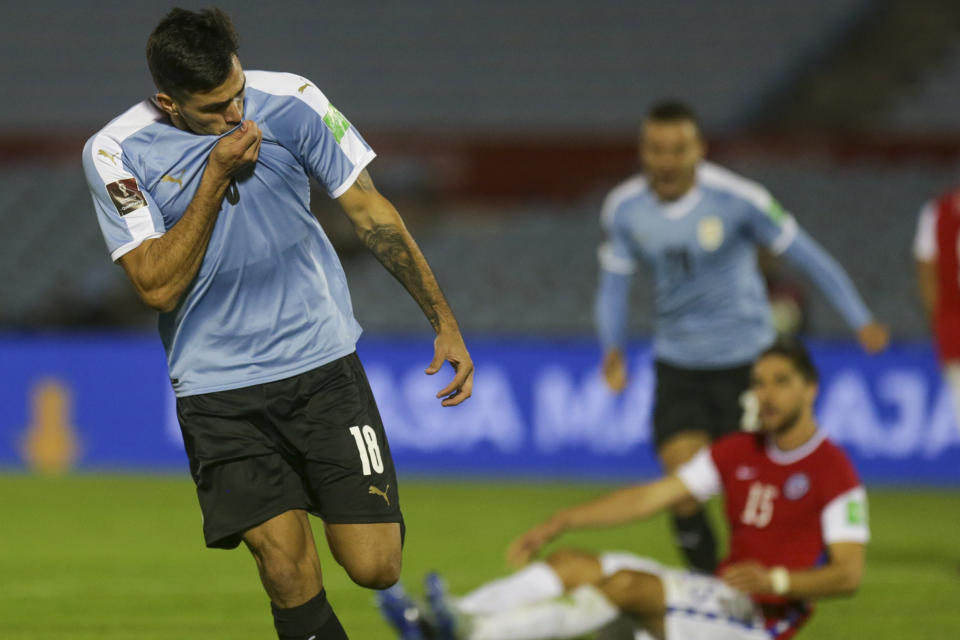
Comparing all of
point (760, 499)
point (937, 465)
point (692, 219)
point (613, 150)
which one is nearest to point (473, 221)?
point (613, 150)

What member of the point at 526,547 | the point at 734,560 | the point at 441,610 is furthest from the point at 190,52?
the point at 734,560

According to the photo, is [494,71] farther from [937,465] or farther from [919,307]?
[937,465]

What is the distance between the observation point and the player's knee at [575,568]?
17.1 ft

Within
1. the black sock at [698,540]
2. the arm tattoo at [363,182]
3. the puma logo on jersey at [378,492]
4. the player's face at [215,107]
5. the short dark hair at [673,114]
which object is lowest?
the black sock at [698,540]

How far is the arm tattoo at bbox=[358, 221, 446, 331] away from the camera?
4.14 m

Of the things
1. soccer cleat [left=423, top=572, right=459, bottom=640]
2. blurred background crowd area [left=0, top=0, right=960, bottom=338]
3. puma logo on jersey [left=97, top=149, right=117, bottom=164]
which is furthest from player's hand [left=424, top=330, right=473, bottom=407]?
blurred background crowd area [left=0, top=0, right=960, bottom=338]

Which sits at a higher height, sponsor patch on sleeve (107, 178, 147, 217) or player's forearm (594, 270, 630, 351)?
sponsor patch on sleeve (107, 178, 147, 217)

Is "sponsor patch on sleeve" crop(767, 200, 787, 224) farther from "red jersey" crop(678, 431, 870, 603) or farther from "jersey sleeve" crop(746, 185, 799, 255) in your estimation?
"red jersey" crop(678, 431, 870, 603)

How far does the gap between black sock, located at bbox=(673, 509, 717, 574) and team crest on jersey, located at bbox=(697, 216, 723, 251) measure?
1.19 m

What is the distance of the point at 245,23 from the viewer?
19625 mm

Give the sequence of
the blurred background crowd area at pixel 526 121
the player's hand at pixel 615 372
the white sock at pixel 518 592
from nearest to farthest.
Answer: the white sock at pixel 518 592 < the player's hand at pixel 615 372 < the blurred background crowd area at pixel 526 121

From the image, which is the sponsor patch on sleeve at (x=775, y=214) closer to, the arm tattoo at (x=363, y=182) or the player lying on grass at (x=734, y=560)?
the player lying on grass at (x=734, y=560)

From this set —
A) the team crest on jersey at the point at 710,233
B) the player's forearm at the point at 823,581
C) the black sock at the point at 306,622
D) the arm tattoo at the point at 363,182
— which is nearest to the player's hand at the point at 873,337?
the team crest on jersey at the point at 710,233

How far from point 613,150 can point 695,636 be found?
42.4 feet
